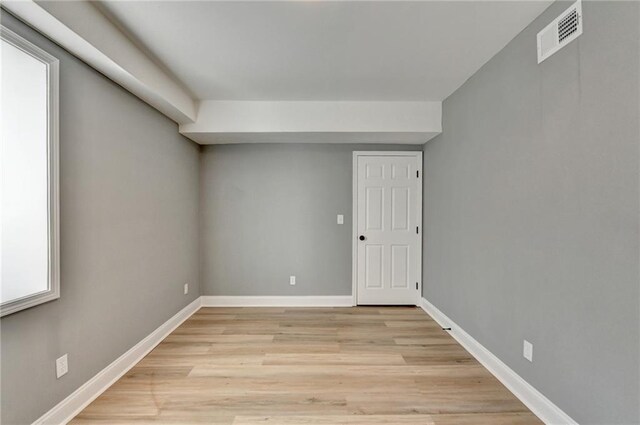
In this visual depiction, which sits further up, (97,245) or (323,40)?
(323,40)

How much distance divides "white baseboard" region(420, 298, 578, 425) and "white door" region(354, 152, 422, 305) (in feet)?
3.16

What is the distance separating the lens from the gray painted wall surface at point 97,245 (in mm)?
1633

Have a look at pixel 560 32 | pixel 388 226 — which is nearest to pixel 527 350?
pixel 560 32

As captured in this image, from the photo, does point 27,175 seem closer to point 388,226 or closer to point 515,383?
point 515,383

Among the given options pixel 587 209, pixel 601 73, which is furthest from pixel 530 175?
→ pixel 601 73

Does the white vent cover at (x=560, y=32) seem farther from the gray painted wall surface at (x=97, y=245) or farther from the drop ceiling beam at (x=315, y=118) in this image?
the gray painted wall surface at (x=97, y=245)

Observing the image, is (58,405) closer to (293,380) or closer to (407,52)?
(293,380)

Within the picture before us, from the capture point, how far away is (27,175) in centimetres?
164

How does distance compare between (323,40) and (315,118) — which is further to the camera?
(315,118)

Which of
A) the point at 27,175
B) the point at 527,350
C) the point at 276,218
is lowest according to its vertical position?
the point at 527,350

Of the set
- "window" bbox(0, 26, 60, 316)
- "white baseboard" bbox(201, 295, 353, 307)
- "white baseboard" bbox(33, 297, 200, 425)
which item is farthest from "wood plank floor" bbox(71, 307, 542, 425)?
"window" bbox(0, 26, 60, 316)

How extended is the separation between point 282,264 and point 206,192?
1.42 metres

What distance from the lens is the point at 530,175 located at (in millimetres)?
1991

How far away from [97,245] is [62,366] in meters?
0.77
